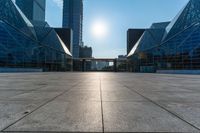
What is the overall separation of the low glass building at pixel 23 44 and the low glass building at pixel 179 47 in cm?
3549

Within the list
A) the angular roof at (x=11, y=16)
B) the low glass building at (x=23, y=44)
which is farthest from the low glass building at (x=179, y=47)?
the angular roof at (x=11, y=16)

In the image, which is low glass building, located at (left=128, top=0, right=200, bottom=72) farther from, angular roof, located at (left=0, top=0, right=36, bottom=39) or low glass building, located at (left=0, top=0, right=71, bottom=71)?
angular roof, located at (left=0, top=0, right=36, bottom=39)

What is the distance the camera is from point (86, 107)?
628 centimetres

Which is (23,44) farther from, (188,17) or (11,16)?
(188,17)

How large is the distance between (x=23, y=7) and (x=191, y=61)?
17597 cm

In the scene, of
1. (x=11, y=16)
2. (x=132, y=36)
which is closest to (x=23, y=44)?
(x=11, y=16)

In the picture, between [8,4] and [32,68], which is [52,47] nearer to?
[32,68]

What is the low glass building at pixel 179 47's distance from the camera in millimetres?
52406

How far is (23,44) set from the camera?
65.9 m

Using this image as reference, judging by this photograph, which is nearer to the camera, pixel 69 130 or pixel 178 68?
pixel 69 130

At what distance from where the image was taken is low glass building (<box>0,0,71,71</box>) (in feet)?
191

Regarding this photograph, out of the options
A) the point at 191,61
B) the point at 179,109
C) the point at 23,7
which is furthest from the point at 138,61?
the point at 23,7

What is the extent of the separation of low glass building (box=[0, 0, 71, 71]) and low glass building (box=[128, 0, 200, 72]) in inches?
1397

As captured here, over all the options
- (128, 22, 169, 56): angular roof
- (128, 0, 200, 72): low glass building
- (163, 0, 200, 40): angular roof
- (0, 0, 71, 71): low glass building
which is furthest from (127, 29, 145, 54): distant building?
(163, 0, 200, 40): angular roof
